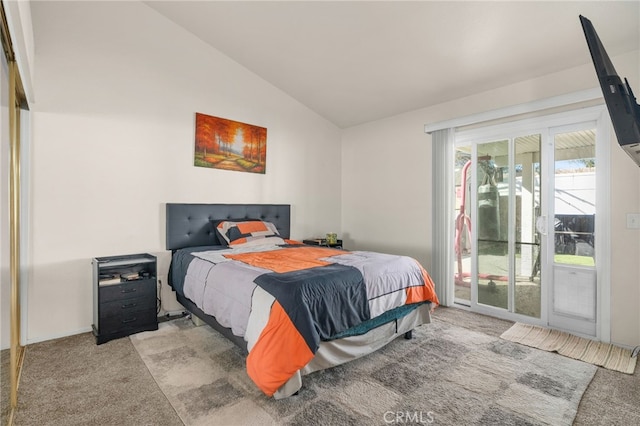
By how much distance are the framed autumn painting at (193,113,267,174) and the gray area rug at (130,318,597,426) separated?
6.83ft

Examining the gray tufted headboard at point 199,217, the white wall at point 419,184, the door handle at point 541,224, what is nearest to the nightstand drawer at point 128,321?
the gray tufted headboard at point 199,217

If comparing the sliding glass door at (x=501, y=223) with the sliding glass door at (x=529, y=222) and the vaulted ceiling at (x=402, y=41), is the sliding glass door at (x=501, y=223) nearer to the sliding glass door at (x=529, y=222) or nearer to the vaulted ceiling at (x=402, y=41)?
the sliding glass door at (x=529, y=222)

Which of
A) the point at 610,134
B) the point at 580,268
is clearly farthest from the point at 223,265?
the point at 610,134

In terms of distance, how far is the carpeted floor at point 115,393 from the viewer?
1799mm

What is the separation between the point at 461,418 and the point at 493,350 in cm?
112

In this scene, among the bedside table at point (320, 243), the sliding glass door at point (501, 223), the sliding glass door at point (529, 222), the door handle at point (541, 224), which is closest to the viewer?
the sliding glass door at point (529, 222)

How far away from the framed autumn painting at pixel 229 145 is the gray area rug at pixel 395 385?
2.08 m

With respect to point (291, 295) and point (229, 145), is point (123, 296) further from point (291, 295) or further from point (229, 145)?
point (229, 145)

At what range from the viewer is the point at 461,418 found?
1804mm

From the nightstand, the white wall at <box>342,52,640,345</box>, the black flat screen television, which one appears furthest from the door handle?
the nightstand

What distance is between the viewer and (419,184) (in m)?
4.27

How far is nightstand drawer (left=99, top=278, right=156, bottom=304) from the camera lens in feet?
9.20

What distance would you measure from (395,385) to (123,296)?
8.02ft

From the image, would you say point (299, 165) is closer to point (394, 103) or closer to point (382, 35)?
point (394, 103)
